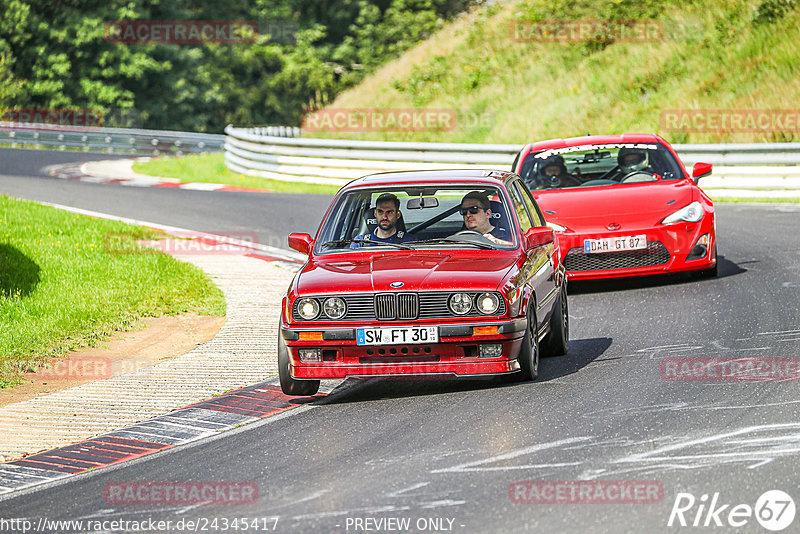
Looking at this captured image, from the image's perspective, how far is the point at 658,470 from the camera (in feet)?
19.5

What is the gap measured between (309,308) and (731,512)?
11.4 ft

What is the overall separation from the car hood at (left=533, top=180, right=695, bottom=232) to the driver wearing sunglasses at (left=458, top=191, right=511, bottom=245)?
312 cm

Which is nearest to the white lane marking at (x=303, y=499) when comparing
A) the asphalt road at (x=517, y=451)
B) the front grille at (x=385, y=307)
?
the asphalt road at (x=517, y=451)

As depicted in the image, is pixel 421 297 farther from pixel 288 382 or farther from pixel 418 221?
pixel 418 221

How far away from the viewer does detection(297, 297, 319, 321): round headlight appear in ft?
26.1

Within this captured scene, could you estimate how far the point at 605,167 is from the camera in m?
13.6

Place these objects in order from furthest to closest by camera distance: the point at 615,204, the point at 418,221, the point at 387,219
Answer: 1. the point at 615,204
2. the point at 418,221
3. the point at 387,219

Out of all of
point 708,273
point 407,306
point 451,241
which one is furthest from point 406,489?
point 708,273

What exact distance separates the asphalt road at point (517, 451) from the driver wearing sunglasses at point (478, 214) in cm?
111

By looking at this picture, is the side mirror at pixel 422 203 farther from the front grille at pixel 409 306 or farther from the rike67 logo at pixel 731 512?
the rike67 logo at pixel 731 512

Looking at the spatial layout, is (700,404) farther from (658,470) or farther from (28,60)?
(28,60)

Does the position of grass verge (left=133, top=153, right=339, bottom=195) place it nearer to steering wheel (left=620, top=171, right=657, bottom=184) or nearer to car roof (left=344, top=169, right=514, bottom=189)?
steering wheel (left=620, top=171, right=657, bottom=184)

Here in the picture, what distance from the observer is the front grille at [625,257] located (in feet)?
39.0

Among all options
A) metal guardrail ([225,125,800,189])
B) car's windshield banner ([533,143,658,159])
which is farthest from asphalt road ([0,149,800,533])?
metal guardrail ([225,125,800,189])
